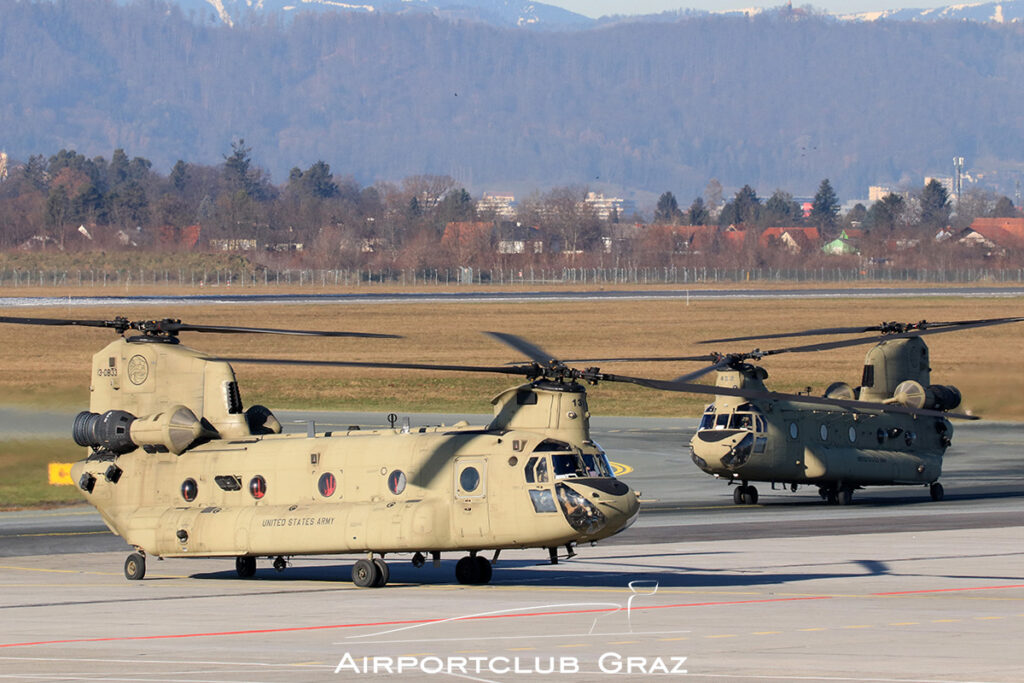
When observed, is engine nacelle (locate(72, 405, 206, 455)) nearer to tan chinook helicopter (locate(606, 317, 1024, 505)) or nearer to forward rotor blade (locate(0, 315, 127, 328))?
forward rotor blade (locate(0, 315, 127, 328))

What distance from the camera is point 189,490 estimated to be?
26.5m

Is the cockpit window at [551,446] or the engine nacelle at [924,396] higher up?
the cockpit window at [551,446]

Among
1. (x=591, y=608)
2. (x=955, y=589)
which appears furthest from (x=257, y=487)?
(x=955, y=589)

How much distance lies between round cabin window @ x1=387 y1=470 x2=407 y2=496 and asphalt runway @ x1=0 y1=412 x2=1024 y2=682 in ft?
5.79

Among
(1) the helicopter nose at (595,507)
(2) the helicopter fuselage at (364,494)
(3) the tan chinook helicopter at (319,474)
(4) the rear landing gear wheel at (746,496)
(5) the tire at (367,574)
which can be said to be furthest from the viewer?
(4) the rear landing gear wheel at (746,496)

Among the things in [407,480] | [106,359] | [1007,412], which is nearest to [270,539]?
[407,480]

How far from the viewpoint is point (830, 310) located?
11012 centimetres

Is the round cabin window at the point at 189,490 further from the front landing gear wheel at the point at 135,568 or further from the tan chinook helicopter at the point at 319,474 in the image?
the front landing gear wheel at the point at 135,568

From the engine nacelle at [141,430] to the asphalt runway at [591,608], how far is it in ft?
8.48

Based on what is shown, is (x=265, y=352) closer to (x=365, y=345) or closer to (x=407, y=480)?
(x=365, y=345)

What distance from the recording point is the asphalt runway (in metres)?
17.7

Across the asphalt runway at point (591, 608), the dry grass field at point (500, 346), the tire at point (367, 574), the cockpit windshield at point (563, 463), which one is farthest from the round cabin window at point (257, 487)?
the dry grass field at point (500, 346)

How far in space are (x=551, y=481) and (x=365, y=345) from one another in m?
65.5

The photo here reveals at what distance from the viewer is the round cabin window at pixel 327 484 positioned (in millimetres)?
25328
